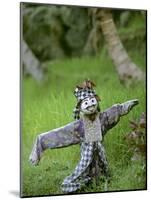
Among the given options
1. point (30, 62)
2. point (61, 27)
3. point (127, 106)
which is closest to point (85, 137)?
point (127, 106)

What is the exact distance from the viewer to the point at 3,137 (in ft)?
13.4

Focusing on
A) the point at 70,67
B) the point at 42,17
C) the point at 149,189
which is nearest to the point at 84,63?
the point at 70,67

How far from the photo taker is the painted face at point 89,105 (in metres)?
4.30

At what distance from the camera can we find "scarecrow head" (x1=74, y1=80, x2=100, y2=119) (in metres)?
4.30

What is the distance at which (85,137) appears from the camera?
4320 mm

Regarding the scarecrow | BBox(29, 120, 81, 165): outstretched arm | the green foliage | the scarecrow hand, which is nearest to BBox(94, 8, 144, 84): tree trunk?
the green foliage

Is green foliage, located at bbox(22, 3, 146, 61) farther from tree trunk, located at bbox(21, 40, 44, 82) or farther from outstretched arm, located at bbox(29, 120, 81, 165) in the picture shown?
outstretched arm, located at bbox(29, 120, 81, 165)

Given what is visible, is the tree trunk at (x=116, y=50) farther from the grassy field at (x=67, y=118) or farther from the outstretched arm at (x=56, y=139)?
the outstretched arm at (x=56, y=139)

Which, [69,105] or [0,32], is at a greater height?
[0,32]

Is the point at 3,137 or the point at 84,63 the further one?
the point at 84,63

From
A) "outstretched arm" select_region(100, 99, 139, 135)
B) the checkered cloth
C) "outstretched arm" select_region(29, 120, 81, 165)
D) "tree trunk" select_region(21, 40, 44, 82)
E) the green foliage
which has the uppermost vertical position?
the green foliage

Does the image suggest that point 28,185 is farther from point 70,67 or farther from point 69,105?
point 70,67

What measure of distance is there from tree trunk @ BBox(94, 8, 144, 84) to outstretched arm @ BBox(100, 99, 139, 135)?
0.62 ft

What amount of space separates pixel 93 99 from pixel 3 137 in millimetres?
759
